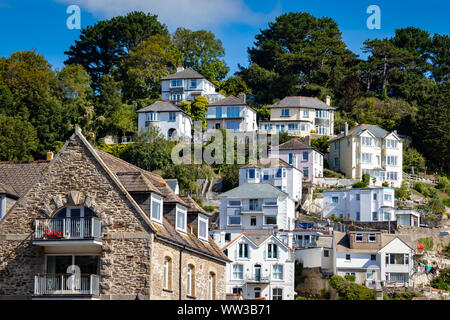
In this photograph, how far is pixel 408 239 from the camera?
307 ft

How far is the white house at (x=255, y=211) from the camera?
98.3 meters

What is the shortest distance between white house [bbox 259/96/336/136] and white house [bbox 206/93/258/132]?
11.3 feet

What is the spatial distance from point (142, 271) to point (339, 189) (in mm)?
75958

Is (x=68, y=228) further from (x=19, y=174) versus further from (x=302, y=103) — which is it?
(x=302, y=103)

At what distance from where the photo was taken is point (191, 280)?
37156mm

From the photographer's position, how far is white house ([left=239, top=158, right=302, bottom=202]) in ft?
350

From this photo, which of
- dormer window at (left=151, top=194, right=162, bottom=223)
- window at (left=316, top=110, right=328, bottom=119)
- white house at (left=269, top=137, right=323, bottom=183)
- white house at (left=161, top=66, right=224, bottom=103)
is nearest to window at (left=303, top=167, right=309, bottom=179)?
white house at (left=269, top=137, right=323, bottom=183)

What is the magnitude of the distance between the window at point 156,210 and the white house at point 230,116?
9130 centimetres

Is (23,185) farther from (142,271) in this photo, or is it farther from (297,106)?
(297,106)

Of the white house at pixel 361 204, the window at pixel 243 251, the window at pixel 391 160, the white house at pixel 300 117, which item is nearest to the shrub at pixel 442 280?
the white house at pixel 361 204

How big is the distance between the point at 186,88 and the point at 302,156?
2894cm

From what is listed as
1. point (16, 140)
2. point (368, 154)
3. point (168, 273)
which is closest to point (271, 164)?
point (368, 154)

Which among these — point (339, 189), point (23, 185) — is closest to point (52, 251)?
point (23, 185)

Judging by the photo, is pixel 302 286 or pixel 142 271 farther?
pixel 302 286
